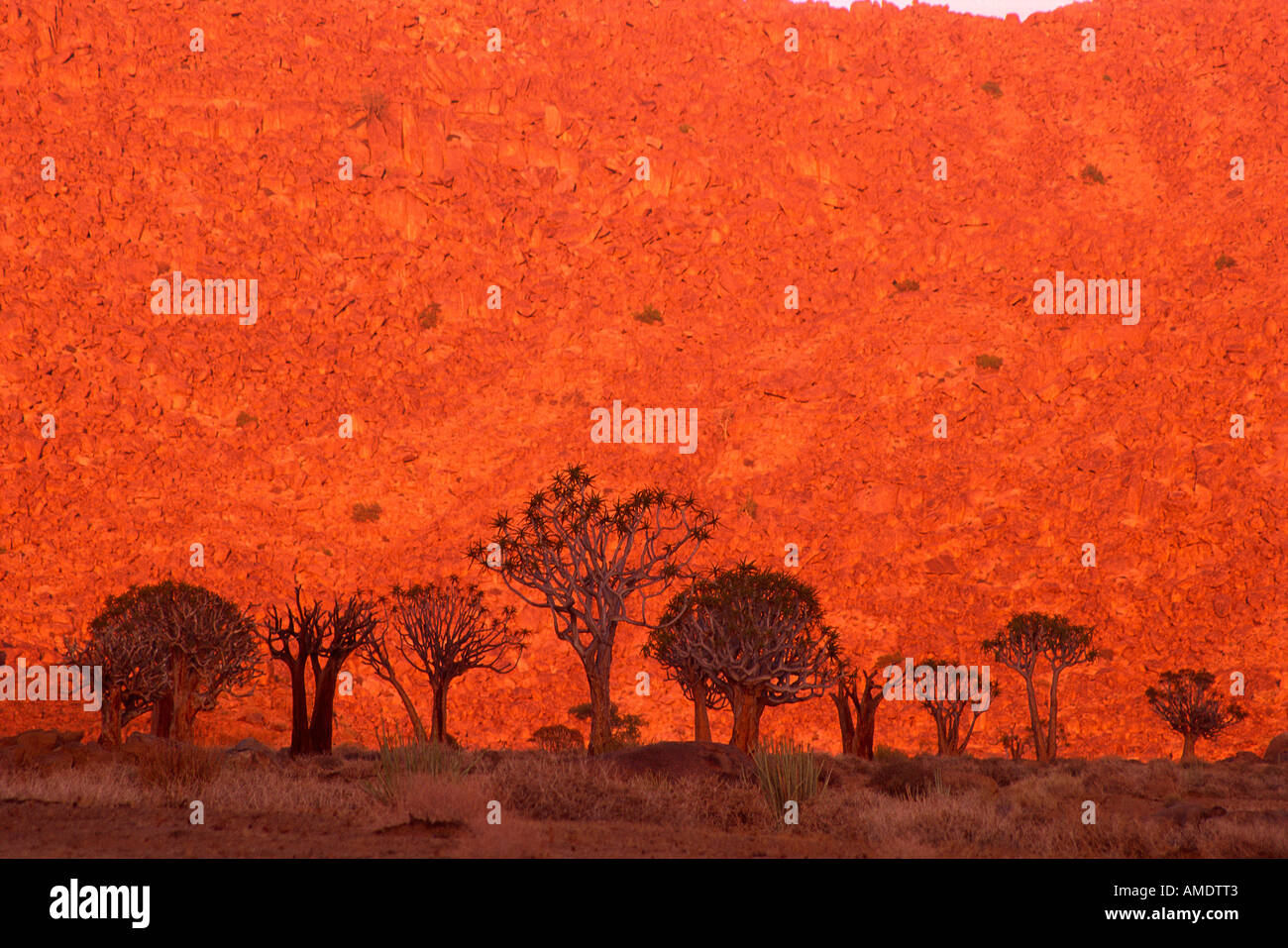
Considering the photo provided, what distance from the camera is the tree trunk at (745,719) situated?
2561 cm

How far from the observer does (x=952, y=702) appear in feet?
135

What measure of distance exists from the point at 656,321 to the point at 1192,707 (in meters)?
36.4

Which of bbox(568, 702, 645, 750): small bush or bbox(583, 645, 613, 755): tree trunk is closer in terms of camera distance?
bbox(583, 645, 613, 755): tree trunk

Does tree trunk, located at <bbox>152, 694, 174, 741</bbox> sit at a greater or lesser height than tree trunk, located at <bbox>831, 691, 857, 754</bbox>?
greater

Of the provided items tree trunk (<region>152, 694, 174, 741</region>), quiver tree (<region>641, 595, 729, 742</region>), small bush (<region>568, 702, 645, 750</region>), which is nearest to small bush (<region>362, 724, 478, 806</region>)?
quiver tree (<region>641, 595, 729, 742</region>)

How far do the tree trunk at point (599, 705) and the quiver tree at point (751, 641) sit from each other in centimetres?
260

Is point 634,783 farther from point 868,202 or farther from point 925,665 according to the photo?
point 868,202

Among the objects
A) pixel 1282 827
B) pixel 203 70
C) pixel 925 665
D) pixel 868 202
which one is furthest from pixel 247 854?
pixel 203 70

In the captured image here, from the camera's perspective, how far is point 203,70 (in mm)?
66938

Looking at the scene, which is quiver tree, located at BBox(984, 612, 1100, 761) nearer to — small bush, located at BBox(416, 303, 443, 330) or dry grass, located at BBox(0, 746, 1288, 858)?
dry grass, located at BBox(0, 746, 1288, 858)

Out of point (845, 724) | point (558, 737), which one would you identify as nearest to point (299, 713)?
point (558, 737)

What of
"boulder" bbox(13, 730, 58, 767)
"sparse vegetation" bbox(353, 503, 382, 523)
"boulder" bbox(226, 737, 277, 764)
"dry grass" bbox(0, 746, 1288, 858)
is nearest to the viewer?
"dry grass" bbox(0, 746, 1288, 858)

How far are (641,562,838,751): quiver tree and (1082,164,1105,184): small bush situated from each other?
171 feet

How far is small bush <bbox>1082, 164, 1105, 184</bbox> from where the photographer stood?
67.3 meters
